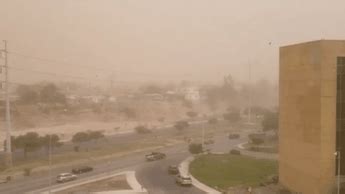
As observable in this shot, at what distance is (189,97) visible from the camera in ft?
327

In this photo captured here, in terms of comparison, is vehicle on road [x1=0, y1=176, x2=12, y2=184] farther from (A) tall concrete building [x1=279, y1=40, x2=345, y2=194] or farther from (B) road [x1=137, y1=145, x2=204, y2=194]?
(A) tall concrete building [x1=279, y1=40, x2=345, y2=194]

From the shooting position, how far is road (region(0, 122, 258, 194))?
23578 millimetres

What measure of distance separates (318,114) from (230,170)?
10.2 meters

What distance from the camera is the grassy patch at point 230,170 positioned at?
2422 cm

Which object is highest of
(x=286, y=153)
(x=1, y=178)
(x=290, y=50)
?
(x=290, y=50)

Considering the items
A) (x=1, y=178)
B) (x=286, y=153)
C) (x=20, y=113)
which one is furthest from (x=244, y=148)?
(x=20, y=113)

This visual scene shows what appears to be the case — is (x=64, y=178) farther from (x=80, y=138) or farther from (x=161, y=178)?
(x=80, y=138)

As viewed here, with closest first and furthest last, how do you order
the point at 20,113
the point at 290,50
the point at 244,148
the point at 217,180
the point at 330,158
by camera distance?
the point at 330,158 → the point at 290,50 → the point at 217,180 → the point at 244,148 → the point at 20,113

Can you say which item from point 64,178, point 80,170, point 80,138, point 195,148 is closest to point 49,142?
point 80,138

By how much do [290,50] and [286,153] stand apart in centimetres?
509

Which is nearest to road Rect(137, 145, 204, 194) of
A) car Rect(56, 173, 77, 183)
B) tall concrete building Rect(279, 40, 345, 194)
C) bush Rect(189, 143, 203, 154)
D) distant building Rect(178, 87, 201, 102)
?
bush Rect(189, 143, 203, 154)

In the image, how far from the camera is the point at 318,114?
18547 millimetres

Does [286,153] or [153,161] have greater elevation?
[286,153]

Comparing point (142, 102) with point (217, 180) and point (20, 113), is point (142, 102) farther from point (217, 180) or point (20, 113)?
point (217, 180)
